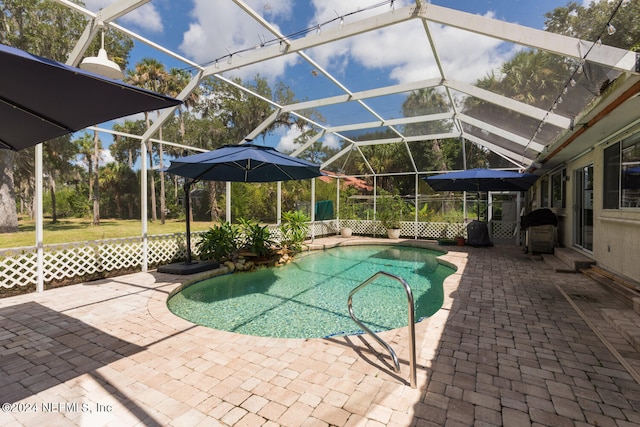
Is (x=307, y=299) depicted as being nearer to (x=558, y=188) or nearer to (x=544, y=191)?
(x=558, y=188)

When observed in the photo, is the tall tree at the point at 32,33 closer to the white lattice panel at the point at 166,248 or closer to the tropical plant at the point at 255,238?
the white lattice panel at the point at 166,248

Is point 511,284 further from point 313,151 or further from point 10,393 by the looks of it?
point 313,151

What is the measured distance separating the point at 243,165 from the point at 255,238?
2.40 m

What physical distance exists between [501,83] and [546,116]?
112 cm

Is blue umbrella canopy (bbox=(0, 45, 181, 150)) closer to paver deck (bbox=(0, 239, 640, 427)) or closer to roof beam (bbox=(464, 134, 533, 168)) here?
paver deck (bbox=(0, 239, 640, 427))

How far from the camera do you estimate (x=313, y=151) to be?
15.0 metres

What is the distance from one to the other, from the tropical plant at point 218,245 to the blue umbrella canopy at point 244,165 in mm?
1441

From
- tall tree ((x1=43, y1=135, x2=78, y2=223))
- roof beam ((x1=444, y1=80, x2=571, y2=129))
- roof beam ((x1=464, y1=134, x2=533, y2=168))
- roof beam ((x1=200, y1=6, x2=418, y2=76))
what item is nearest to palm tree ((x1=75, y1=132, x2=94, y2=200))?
tall tree ((x1=43, y1=135, x2=78, y2=223))

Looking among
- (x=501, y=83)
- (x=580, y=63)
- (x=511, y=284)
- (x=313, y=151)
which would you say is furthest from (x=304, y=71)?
(x=313, y=151)

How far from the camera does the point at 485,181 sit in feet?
31.0

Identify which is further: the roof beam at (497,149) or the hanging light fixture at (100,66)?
the roof beam at (497,149)

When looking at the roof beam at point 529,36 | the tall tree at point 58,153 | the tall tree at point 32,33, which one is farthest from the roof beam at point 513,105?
the tall tree at point 58,153

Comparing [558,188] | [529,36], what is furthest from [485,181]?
[529,36]

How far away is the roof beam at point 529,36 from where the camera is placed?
3.28 metres
